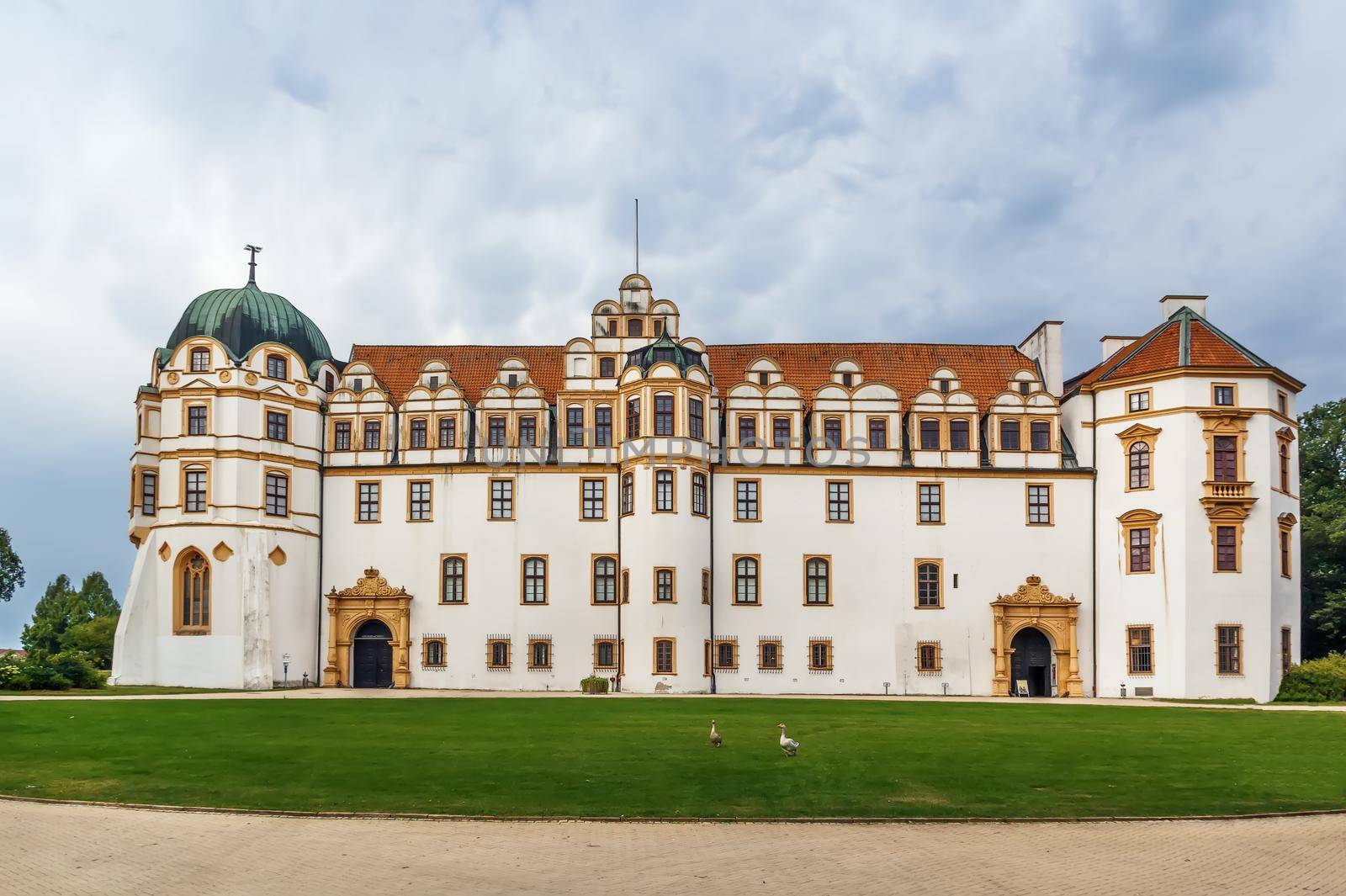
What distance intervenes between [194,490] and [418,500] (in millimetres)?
8832

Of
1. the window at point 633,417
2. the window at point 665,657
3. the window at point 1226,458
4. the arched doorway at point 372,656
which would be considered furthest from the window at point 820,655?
the arched doorway at point 372,656

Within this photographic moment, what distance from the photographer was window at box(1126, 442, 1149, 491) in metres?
55.3

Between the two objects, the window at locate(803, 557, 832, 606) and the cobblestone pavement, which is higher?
the window at locate(803, 557, 832, 606)

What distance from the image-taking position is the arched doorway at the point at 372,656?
57125 millimetres

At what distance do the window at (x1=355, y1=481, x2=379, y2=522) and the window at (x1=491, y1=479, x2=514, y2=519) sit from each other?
4949mm

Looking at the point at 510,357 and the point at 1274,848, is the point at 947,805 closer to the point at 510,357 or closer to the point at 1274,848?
the point at 1274,848

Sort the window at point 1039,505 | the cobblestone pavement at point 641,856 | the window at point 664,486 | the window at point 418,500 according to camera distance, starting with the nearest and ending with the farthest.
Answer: the cobblestone pavement at point 641,856
the window at point 664,486
the window at point 1039,505
the window at point 418,500

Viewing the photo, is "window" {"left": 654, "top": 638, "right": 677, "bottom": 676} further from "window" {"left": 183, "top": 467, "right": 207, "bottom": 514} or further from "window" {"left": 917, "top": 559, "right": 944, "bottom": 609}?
"window" {"left": 183, "top": 467, "right": 207, "bottom": 514}

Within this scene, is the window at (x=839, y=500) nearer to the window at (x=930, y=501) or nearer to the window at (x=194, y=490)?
the window at (x=930, y=501)

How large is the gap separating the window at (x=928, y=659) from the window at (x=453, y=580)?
18.7m

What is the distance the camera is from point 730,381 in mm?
60312

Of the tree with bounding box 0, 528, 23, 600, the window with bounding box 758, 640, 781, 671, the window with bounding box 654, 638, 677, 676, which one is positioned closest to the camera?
the window with bounding box 654, 638, 677, 676

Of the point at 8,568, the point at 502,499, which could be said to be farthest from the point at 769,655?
the point at 8,568

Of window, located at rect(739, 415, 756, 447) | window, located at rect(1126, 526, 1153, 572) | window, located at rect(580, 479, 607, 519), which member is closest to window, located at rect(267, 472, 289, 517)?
window, located at rect(580, 479, 607, 519)
